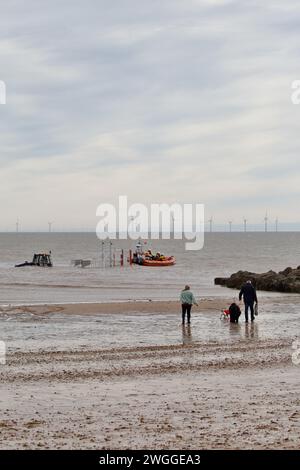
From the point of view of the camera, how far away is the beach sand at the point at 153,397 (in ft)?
34.8

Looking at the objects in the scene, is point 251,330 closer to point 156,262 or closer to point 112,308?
point 112,308

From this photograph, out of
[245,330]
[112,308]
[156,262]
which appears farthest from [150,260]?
[245,330]

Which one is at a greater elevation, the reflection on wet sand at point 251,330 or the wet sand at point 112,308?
the wet sand at point 112,308

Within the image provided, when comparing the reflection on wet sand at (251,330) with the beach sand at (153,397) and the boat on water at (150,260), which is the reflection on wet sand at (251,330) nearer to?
the beach sand at (153,397)

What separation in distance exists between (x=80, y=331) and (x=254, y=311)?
733 cm

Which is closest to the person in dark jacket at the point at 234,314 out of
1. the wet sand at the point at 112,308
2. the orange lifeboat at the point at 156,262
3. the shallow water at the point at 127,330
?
the shallow water at the point at 127,330

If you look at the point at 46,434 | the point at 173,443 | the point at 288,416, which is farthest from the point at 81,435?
the point at 288,416

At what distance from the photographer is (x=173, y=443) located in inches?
405

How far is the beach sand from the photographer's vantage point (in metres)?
10.6

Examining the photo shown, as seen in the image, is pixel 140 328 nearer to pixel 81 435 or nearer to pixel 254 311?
pixel 254 311

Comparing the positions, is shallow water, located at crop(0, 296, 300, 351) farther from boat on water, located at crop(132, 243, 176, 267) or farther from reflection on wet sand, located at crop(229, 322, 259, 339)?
boat on water, located at crop(132, 243, 176, 267)

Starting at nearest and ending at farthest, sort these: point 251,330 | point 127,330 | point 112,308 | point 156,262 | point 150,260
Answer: point 251,330 < point 127,330 < point 112,308 < point 156,262 < point 150,260

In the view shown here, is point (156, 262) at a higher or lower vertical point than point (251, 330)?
higher

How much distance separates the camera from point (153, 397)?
536 inches
